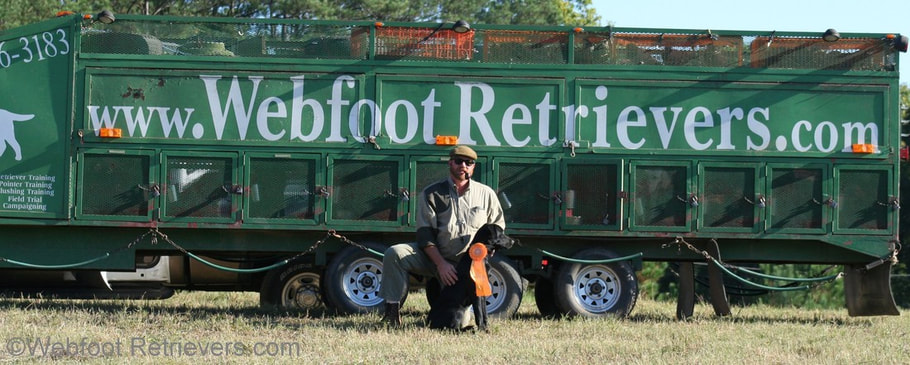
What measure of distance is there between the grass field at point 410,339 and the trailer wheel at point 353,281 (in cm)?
25

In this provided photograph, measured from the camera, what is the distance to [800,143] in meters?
11.6

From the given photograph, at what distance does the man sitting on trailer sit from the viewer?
32.1 ft

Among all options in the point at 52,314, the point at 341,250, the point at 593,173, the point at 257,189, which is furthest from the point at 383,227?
the point at 52,314

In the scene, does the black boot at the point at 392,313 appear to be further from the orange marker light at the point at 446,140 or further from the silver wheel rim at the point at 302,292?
the silver wheel rim at the point at 302,292

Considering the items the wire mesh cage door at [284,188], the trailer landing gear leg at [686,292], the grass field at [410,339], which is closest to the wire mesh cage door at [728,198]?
the trailer landing gear leg at [686,292]

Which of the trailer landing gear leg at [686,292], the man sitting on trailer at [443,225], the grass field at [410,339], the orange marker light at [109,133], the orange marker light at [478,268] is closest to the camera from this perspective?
the grass field at [410,339]

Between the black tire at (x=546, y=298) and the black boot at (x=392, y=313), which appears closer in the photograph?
the black boot at (x=392, y=313)

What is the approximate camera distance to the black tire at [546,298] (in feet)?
39.6

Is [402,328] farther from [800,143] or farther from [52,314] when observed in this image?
[800,143]

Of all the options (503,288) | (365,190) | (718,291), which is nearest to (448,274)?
(503,288)

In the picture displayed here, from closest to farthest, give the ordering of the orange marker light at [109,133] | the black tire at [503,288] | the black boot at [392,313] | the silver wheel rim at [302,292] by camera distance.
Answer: the black boot at [392,313]
the black tire at [503,288]
the orange marker light at [109,133]
the silver wheel rim at [302,292]

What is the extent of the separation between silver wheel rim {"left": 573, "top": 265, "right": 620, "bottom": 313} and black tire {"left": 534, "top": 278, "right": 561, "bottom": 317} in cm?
36

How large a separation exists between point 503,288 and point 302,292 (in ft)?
7.79

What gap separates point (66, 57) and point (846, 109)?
→ 7.77m
